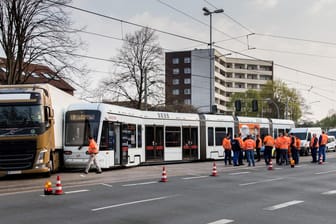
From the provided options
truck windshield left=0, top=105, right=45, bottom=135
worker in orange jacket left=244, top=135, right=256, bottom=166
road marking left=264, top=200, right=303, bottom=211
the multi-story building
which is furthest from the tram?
the multi-story building

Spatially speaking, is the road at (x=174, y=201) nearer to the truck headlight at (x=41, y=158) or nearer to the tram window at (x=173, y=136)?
the truck headlight at (x=41, y=158)

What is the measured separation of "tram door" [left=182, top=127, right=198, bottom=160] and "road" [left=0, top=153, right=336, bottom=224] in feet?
39.3

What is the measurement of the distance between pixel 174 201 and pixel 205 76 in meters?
93.0

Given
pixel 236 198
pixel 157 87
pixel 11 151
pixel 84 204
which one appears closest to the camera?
pixel 84 204

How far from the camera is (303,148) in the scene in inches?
1687

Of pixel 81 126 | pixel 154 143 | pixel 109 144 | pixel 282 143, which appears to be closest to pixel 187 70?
pixel 154 143

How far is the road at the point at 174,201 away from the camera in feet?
31.8

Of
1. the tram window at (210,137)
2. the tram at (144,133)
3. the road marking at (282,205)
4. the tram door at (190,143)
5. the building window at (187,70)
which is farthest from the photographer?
the building window at (187,70)

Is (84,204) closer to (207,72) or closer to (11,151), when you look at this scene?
(11,151)

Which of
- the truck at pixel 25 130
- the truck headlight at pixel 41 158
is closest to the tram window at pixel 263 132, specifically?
the truck at pixel 25 130

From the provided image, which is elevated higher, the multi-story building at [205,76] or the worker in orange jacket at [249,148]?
the multi-story building at [205,76]

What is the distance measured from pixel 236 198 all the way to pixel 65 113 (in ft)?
40.1

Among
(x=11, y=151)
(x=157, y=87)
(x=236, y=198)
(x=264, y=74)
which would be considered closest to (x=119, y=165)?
(x=11, y=151)

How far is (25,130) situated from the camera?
61.2 feet
